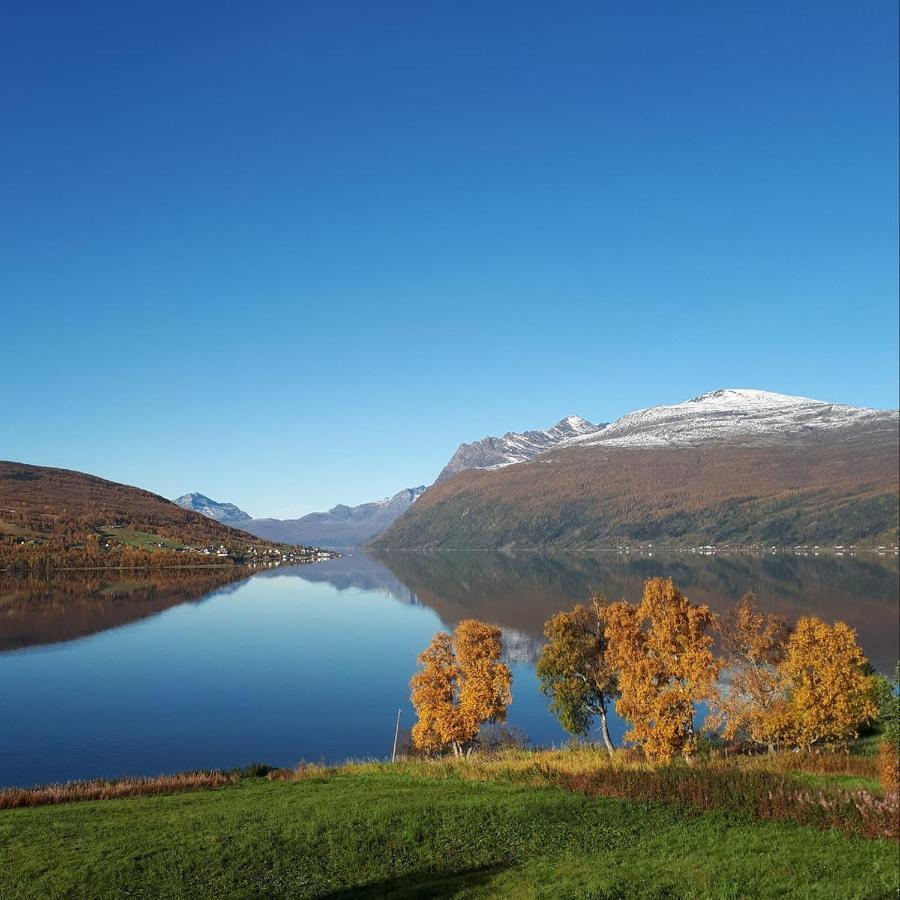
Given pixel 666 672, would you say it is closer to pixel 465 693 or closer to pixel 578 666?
pixel 578 666

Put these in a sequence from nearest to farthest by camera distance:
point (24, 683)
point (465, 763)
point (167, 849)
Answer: point (167, 849) < point (465, 763) < point (24, 683)

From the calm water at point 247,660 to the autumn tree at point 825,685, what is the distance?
24.2 meters

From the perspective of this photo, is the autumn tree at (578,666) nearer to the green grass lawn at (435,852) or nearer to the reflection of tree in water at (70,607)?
the green grass lawn at (435,852)

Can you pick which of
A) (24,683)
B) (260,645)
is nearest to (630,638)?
(24,683)

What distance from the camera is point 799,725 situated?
41281 millimetres

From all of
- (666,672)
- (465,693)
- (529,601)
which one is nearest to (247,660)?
(465,693)

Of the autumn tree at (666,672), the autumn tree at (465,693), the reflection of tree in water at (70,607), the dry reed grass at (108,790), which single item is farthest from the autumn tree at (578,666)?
the reflection of tree in water at (70,607)

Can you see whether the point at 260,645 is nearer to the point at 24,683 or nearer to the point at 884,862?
the point at 24,683

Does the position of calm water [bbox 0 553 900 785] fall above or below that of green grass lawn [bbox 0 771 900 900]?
below

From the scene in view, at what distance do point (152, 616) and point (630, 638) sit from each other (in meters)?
121

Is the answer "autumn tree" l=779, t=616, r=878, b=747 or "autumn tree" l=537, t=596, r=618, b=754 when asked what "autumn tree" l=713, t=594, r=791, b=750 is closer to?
"autumn tree" l=779, t=616, r=878, b=747

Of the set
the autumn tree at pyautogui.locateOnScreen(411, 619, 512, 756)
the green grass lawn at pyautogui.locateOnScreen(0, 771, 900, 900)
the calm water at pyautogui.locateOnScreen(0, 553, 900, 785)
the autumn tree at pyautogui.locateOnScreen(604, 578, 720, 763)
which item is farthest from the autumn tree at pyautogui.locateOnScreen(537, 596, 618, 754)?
the green grass lawn at pyautogui.locateOnScreen(0, 771, 900, 900)

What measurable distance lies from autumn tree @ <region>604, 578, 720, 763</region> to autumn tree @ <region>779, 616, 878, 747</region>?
4457 millimetres

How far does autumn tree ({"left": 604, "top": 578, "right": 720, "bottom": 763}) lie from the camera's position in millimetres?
41688
